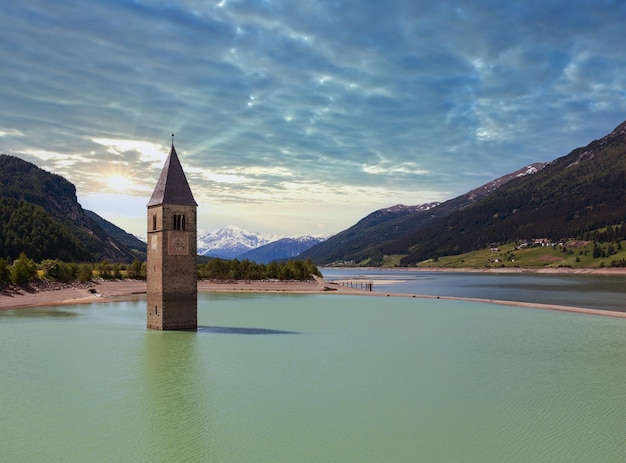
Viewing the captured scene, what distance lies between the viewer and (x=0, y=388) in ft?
115

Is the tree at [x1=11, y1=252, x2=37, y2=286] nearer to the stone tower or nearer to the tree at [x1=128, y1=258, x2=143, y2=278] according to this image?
the tree at [x1=128, y1=258, x2=143, y2=278]

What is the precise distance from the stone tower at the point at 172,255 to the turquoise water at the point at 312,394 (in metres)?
2.88

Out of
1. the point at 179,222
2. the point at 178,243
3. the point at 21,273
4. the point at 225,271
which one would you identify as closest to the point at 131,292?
the point at 21,273

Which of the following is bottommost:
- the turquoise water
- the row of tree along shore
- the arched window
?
the turquoise water

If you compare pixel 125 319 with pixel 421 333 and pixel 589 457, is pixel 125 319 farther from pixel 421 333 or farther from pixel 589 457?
pixel 589 457

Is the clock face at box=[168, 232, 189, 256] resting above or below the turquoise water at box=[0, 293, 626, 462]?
above

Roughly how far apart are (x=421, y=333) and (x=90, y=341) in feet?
116

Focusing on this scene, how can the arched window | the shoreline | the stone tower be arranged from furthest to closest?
the shoreline, the arched window, the stone tower

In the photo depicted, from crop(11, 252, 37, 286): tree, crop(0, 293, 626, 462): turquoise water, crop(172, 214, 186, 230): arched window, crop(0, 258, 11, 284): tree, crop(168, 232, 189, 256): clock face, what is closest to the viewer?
crop(0, 293, 626, 462): turquoise water

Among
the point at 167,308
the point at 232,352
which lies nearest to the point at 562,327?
the point at 232,352

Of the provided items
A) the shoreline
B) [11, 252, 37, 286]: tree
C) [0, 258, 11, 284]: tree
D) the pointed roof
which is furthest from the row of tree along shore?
the pointed roof

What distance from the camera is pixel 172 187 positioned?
Result: 6209 centimetres

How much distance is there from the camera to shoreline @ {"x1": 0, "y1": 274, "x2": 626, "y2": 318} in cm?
9385

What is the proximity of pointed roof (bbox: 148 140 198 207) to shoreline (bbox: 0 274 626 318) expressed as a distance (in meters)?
41.9
